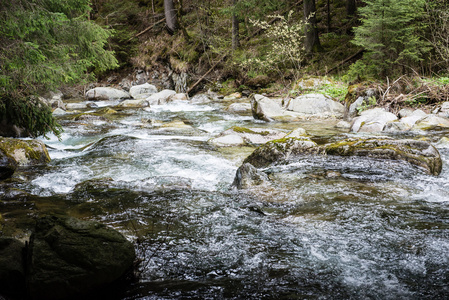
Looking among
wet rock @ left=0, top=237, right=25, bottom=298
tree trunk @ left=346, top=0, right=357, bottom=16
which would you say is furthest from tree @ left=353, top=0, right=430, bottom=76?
wet rock @ left=0, top=237, right=25, bottom=298

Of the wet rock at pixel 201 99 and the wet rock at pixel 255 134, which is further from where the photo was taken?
the wet rock at pixel 201 99

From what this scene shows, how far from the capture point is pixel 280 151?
600 centimetres

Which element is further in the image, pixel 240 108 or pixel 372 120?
pixel 240 108

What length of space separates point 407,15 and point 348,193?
7.91 m

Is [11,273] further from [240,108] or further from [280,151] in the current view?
[240,108]

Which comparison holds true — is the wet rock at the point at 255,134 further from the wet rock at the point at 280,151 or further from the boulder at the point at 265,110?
the boulder at the point at 265,110

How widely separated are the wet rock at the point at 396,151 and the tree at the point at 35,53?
573 cm

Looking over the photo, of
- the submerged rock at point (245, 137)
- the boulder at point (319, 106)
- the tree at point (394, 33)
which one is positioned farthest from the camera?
the boulder at point (319, 106)

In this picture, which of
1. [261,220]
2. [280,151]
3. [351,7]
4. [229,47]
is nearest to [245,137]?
[280,151]

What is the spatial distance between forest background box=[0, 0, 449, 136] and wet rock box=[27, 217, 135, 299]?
4266mm

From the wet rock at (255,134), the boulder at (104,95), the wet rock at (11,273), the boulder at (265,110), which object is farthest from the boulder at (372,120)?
the boulder at (104,95)

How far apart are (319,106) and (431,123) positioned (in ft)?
11.8

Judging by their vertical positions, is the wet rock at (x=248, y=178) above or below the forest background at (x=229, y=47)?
below

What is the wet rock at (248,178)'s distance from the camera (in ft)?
15.2
